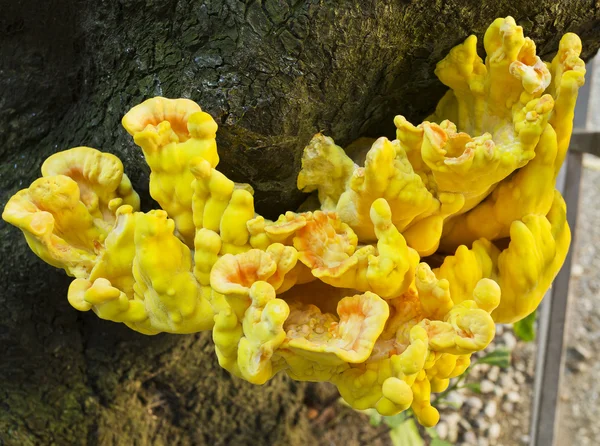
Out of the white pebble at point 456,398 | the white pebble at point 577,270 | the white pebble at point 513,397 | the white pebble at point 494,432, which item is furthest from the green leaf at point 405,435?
the white pebble at point 577,270

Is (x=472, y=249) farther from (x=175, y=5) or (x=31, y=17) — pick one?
(x=31, y=17)

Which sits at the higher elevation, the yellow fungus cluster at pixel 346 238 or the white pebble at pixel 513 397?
the yellow fungus cluster at pixel 346 238

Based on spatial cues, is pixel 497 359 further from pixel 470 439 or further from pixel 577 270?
pixel 577 270

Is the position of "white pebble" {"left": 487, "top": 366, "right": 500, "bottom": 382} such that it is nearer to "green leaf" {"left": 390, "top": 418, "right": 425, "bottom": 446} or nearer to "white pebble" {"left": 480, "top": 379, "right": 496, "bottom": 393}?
"white pebble" {"left": 480, "top": 379, "right": 496, "bottom": 393}

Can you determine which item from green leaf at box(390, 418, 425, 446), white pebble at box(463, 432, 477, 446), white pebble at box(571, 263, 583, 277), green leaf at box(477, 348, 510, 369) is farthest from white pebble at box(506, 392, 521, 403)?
white pebble at box(571, 263, 583, 277)

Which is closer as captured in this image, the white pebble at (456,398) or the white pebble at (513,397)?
the white pebble at (456,398)

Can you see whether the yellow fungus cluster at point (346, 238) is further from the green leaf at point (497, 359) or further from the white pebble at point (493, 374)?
the white pebble at point (493, 374)

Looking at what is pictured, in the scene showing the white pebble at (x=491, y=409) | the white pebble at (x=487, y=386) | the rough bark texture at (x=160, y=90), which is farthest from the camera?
the white pebble at (x=487, y=386)
